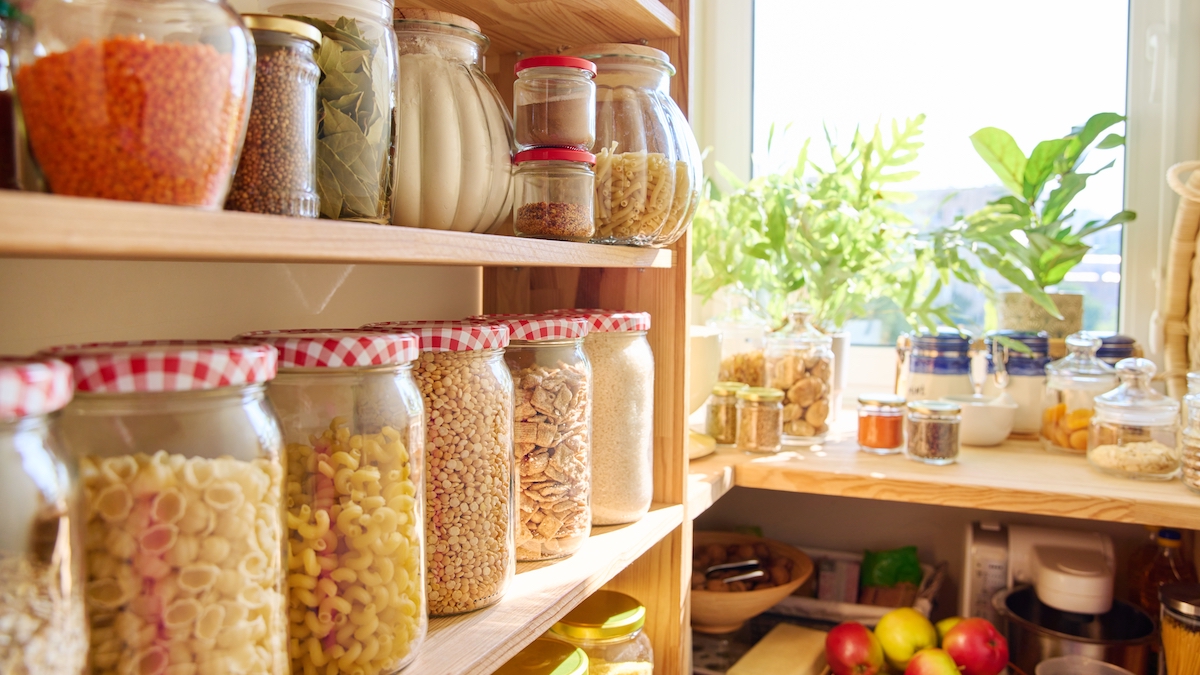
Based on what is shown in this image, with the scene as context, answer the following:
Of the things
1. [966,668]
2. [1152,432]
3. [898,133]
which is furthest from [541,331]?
[898,133]

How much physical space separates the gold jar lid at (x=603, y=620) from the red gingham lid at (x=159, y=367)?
583 millimetres

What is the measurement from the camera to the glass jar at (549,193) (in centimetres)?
79

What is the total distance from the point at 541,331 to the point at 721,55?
1559mm

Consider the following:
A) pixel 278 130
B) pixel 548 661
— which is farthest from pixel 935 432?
pixel 278 130

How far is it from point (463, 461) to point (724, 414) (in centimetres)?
94

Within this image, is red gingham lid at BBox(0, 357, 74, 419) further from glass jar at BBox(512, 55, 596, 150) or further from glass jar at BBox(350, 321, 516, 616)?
glass jar at BBox(512, 55, 596, 150)

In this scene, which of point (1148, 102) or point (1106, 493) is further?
point (1148, 102)

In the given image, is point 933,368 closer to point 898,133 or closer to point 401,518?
point 898,133

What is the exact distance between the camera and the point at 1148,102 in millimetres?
1802

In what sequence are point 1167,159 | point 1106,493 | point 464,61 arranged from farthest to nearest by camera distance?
point 1167,159, point 1106,493, point 464,61

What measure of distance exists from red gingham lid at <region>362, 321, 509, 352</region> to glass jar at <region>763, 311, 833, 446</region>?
971 millimetres

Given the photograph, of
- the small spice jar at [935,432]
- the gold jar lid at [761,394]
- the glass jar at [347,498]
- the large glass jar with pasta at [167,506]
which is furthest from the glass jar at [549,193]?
the small spice jar at [935,432]

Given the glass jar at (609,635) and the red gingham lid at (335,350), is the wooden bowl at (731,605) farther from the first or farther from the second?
the red gingham lid at (335,350)

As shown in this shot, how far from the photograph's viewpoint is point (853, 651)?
1.37m
